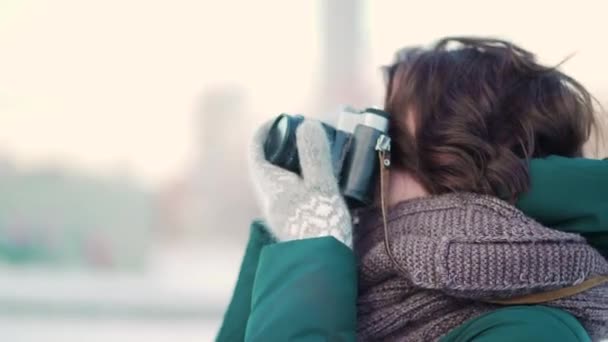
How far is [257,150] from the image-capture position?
2.60 feet

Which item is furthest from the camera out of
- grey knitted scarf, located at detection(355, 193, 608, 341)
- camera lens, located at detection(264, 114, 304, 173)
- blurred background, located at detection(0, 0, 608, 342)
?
blurred background, located at detection(0, 0, 608, 342)

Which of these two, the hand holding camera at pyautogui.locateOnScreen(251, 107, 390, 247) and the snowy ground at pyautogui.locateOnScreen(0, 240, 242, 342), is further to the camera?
the snowy ground at pyautogui.locateOnScreen(0, 240, 242, 342)

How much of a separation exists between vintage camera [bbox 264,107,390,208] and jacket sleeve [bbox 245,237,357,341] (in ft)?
0.25

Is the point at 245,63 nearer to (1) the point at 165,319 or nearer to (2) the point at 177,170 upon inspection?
(2) the point at 177,170

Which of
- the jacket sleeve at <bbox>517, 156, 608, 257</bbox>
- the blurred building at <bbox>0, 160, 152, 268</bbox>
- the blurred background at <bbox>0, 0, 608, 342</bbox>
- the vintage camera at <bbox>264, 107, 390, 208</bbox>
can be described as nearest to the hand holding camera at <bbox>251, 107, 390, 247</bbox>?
the vintage camera at <bbox>264, 107, 390, 208</bbox>

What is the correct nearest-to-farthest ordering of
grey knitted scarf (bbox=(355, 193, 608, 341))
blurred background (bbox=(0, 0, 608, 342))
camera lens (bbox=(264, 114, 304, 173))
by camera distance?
grey knitted scarf (bbox=(355, 193, 608, 341)), camera lens (bbox=(264, 114, 304, 173)), blurred background (bbox=(0, 0, 608, 342))

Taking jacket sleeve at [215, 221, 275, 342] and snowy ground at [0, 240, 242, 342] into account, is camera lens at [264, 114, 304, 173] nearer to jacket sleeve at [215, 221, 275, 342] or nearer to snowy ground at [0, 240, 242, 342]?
jacket sleeve at [215, 221, 275, 342]

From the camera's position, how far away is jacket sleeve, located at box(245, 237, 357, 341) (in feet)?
2.24

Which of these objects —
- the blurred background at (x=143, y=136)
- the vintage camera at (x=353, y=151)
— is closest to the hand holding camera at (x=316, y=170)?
the vintage camera at (x=353, y=151)

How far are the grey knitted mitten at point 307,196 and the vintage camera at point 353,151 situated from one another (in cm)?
1

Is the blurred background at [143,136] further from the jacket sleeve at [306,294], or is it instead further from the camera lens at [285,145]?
the jacket sleeve at [306,294]

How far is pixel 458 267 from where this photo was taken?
660 millimetres

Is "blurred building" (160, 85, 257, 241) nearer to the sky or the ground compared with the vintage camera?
nearer to the ground

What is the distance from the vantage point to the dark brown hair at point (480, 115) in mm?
720
